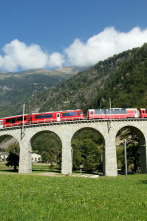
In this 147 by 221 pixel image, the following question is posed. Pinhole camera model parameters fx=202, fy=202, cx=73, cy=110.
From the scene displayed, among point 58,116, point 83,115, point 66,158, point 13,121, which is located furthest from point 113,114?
point 13,121

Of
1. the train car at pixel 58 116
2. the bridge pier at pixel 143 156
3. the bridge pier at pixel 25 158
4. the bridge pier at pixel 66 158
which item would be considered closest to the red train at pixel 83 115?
the train car at pixel 58 116

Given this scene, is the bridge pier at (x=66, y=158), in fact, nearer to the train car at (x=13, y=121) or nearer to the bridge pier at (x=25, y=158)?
the bridge pier at (x=25, y=158)

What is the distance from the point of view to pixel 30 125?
43688 millimetres

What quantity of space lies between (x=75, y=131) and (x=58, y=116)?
5159 mm

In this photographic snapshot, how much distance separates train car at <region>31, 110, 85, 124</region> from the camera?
4334 centimetres

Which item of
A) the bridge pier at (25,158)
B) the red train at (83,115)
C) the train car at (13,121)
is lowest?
the bridge pier at (25,158)

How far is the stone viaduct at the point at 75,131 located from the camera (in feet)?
134

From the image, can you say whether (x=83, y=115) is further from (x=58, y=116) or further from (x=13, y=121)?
(x=13, y=121)

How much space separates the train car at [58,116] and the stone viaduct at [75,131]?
42.9 inches

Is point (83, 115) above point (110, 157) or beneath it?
above

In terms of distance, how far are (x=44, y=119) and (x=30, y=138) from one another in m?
5.06

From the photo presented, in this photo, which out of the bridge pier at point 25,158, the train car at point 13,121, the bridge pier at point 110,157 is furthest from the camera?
the train car at point 13,121

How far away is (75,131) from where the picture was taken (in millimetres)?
42125

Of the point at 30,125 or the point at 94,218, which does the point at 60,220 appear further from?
the point at 30,125
